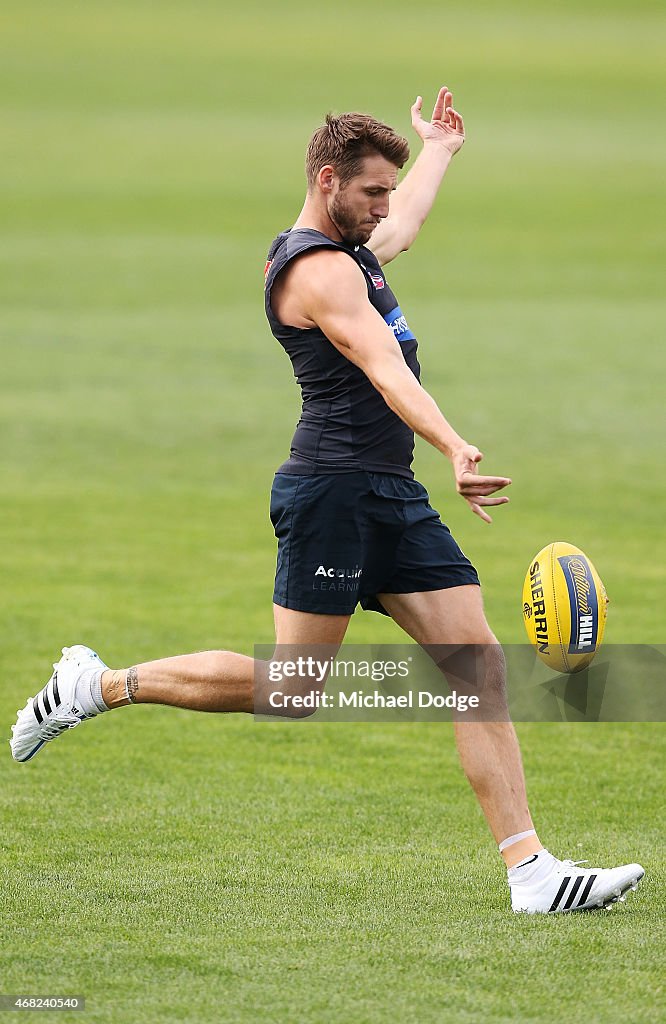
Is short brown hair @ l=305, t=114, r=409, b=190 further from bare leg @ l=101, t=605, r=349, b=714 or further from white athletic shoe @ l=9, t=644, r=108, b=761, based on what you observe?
white athletic shoe @ l=9, t=644, r=108, b=761

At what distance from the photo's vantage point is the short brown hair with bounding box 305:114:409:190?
5.41 meters

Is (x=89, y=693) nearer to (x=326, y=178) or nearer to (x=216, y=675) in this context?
(x=216, y=675)

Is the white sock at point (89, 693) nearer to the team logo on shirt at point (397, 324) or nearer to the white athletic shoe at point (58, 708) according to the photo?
the white athletic shoe at point (58, 708)

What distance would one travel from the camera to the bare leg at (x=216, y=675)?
5578 millimetres

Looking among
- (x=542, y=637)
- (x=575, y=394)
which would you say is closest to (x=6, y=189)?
(x=575, y=394)

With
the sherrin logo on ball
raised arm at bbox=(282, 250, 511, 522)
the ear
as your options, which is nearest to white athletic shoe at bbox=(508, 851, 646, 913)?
the sherrin logo on ball

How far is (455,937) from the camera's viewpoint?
16.6 ft

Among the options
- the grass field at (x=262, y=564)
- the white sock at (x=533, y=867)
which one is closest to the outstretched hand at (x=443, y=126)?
the grass field at (x=262, y=564)

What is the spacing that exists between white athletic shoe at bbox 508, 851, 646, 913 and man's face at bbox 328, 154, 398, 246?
7.34ft

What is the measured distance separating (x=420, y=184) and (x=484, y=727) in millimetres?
2343

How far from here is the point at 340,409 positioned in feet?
18.5

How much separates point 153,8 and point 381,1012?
70733 mm

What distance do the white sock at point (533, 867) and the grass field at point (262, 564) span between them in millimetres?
187

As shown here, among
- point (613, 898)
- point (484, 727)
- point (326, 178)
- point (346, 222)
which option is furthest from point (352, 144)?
point (613, 898)
